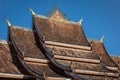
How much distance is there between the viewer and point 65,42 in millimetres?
29766

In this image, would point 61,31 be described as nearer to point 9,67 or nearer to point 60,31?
point 60,31

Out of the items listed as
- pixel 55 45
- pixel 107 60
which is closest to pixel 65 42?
pixel 55 45

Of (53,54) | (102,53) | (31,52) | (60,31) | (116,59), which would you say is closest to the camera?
(53,54)

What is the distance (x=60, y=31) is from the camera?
3134cm

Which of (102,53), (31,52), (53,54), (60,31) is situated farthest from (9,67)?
(102,53)

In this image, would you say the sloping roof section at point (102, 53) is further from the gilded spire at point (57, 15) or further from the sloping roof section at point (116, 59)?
the gilded spire at point (57, 15)

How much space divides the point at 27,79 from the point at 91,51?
7009mm

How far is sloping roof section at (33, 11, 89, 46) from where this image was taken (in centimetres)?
3014

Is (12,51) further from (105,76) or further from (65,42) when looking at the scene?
(105,76)

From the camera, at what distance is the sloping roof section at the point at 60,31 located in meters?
30.1

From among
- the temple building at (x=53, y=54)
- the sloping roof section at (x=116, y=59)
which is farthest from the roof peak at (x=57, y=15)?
the sloping roof section at (x=116, y=59)

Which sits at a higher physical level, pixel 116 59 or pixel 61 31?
pixel 61 31

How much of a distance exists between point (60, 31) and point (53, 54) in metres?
4.29

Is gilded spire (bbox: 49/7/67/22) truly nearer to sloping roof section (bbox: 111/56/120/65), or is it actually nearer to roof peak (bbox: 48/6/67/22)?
roof peak (bbox: 48/6/67/22)
